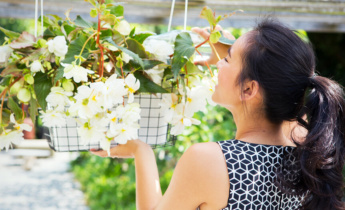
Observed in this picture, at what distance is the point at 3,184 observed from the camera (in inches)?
207

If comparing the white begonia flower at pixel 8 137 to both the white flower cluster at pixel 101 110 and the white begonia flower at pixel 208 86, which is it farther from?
the white begonia flower at pixel 208 86

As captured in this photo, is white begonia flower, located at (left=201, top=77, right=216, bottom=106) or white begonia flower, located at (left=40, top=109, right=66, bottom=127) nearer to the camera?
white begonia flower, located at (left=40, top=109, right=66, bottom=127)

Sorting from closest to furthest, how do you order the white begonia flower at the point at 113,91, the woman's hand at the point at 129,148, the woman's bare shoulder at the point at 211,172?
1. the white begonia flower at the point at 113,91
2. the woman's bare shoulder at the point at 211,172
3. the woman's hand at the point at 129,148

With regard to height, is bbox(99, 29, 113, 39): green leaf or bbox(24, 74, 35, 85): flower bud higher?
bbox(99, 29, 113, 39): green leaf

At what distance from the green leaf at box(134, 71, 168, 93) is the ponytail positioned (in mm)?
333

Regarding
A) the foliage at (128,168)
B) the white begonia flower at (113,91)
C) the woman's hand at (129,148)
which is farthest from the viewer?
the foliage at (128,168)

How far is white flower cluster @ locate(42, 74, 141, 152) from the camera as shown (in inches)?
30.7

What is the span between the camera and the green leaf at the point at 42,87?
85 centimetres

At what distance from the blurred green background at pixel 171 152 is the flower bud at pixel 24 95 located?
170 cm

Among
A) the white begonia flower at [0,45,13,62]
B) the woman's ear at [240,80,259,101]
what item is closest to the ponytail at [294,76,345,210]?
the woman's ear at [240,80,259,101]

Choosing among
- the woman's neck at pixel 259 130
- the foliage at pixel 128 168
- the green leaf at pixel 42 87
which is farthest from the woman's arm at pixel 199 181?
the foliage at pixel 128 168

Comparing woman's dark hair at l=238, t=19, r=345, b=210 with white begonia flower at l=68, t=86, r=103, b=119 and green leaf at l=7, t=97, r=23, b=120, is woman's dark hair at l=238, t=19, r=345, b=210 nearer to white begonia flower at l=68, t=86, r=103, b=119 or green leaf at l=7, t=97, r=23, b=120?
white begonia flower at l=68, t=86, r=103, b=119

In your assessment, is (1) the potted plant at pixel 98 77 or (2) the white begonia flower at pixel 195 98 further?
(2) the white begonia flower at pixel 195 98

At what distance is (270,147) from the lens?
3.07 ft
